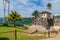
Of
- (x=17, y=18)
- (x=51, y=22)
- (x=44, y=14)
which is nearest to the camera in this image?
(x=51, y=22)

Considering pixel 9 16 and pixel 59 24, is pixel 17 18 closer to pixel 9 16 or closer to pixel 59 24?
pixel 9 16

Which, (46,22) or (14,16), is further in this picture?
(14,16)

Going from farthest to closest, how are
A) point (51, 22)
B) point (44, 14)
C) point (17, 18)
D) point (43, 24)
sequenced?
point (44, 14), point (17, 18), point (51, 22), point (43, 24)

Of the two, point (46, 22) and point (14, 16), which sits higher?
point (14, 16)

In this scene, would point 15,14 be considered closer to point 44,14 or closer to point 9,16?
point 9,16

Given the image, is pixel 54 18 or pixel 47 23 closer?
pixel 47 23

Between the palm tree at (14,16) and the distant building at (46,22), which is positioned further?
the palm tree at (14,16)

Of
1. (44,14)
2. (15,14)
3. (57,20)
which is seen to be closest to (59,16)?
(57,20)

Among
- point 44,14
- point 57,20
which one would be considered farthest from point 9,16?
point 57,20

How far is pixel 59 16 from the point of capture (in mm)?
52188

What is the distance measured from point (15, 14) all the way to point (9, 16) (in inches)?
82.5

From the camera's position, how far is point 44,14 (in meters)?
62.2

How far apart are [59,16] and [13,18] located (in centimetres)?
1526

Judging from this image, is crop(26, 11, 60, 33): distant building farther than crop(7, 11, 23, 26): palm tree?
No
